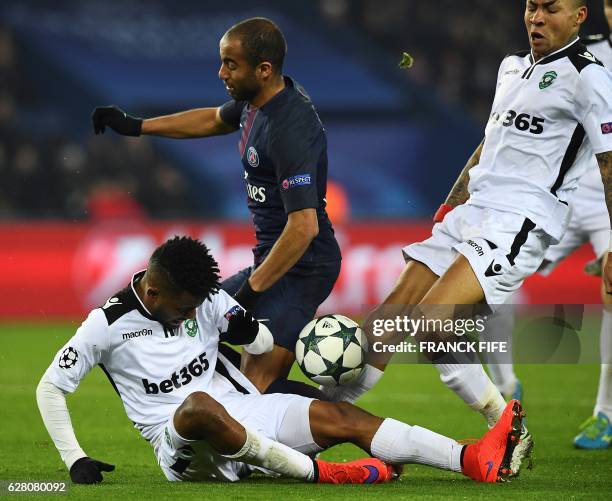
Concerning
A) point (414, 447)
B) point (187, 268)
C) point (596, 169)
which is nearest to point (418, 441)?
point (414, 447)

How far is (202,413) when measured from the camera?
457 cm

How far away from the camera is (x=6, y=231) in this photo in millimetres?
13094

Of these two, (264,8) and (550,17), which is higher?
(264,8)

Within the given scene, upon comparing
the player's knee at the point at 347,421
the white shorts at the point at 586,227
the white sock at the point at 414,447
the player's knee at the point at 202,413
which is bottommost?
the white sock at the point at 414,447

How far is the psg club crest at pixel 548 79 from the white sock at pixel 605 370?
1.78 metres

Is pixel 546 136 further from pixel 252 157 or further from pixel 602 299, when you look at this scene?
pixel 602 299

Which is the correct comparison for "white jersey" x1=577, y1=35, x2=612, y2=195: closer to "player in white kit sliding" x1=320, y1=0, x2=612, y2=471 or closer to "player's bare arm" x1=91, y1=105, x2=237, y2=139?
"player in white kit sliding" x1=320, y1=0, x2=612, y2=471

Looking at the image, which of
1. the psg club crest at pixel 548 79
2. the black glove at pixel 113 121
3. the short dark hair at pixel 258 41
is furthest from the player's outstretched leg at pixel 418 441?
the black glove at pixel 113 121

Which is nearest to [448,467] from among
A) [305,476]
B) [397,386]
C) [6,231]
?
[305,476]

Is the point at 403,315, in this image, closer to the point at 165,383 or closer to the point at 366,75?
the point at 165,383

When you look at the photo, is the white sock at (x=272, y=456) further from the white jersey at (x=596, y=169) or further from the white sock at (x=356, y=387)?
the white jersey at (x=596, y=169)

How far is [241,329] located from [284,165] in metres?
0.85

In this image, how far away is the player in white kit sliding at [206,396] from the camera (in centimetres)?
479

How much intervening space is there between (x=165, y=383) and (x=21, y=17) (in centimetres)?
1551
